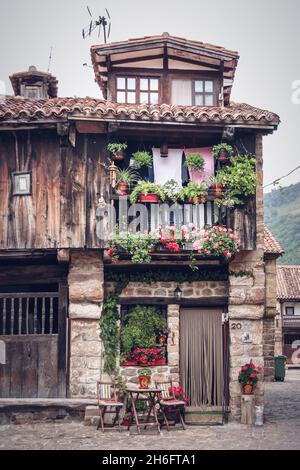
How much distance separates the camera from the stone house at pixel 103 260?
472 inches

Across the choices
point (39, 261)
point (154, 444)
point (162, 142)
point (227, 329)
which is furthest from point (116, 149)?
point (154, 444)

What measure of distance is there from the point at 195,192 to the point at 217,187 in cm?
47

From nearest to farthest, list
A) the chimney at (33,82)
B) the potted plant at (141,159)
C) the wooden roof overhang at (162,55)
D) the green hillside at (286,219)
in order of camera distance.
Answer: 1. the potted plant at (141,159)
2. the wooden roof overhang at (162,55)
3. the chimney at (33,82)
4. the green hillside at (286,219)

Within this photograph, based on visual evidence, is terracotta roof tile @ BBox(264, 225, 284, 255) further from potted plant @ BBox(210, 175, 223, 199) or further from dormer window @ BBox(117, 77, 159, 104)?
potted plant @ BBox(210, 175, 223, 199)

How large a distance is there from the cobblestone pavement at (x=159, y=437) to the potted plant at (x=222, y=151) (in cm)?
520

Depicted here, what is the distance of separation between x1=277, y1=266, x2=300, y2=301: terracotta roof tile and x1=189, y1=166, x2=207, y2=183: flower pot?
2502 cm

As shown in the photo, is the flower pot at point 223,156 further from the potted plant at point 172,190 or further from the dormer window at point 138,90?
the dormer window at point 138,90

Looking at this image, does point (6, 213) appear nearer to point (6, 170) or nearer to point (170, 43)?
point (6, 170)

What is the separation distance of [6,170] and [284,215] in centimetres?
6168

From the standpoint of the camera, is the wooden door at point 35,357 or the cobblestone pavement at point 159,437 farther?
the wooden door at point 35,357

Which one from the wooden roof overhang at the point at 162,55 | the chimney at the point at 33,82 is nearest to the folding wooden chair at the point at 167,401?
the wooden roof overhang at the point at 162,55

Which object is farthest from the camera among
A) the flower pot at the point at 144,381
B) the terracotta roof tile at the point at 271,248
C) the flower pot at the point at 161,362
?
the terracotta roof tile at the point at 271,248

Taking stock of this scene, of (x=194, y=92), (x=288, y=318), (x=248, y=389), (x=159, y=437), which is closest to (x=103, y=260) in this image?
(x=159, y=437)

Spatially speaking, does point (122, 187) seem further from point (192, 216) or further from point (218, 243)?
point (218, 243)
